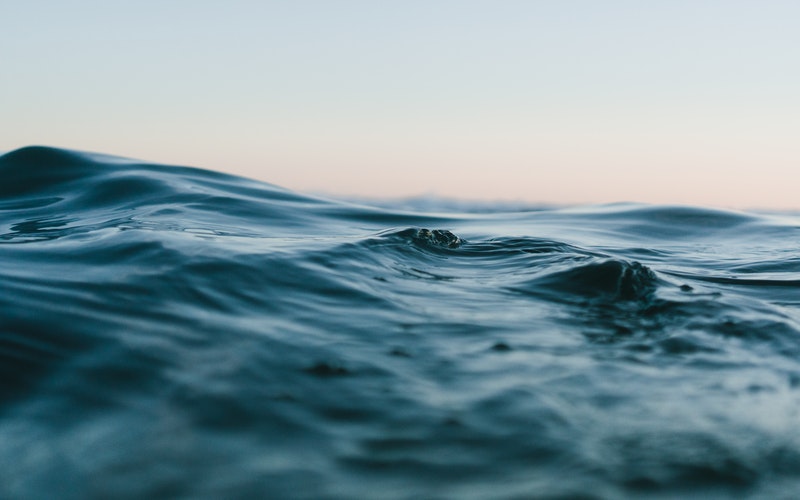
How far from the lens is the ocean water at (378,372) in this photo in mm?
1883

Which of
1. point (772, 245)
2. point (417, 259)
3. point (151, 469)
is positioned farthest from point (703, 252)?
point (151, 469)

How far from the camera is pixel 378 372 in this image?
99.8 inches

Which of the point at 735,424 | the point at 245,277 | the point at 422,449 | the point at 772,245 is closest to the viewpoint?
the point at 422,449

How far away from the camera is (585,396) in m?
2.40

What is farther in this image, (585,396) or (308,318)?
(308,318)

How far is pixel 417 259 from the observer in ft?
15.4

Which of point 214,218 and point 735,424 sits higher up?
point 214,218

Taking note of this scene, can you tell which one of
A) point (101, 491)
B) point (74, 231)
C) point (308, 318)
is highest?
point (74, 231)

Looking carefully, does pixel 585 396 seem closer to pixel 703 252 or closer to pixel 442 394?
pixel 442 394

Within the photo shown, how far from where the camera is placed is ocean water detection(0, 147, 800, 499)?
1883 millimetres

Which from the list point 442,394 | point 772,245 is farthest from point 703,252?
point 442,394

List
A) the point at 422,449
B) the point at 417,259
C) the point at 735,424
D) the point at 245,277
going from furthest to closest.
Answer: the point at 417,259, the point at 245,277, the point at 735,424, the point at 422,449

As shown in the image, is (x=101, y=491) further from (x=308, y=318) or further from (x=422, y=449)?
(x=308, y=318)

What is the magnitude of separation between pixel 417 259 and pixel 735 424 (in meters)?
2.67
